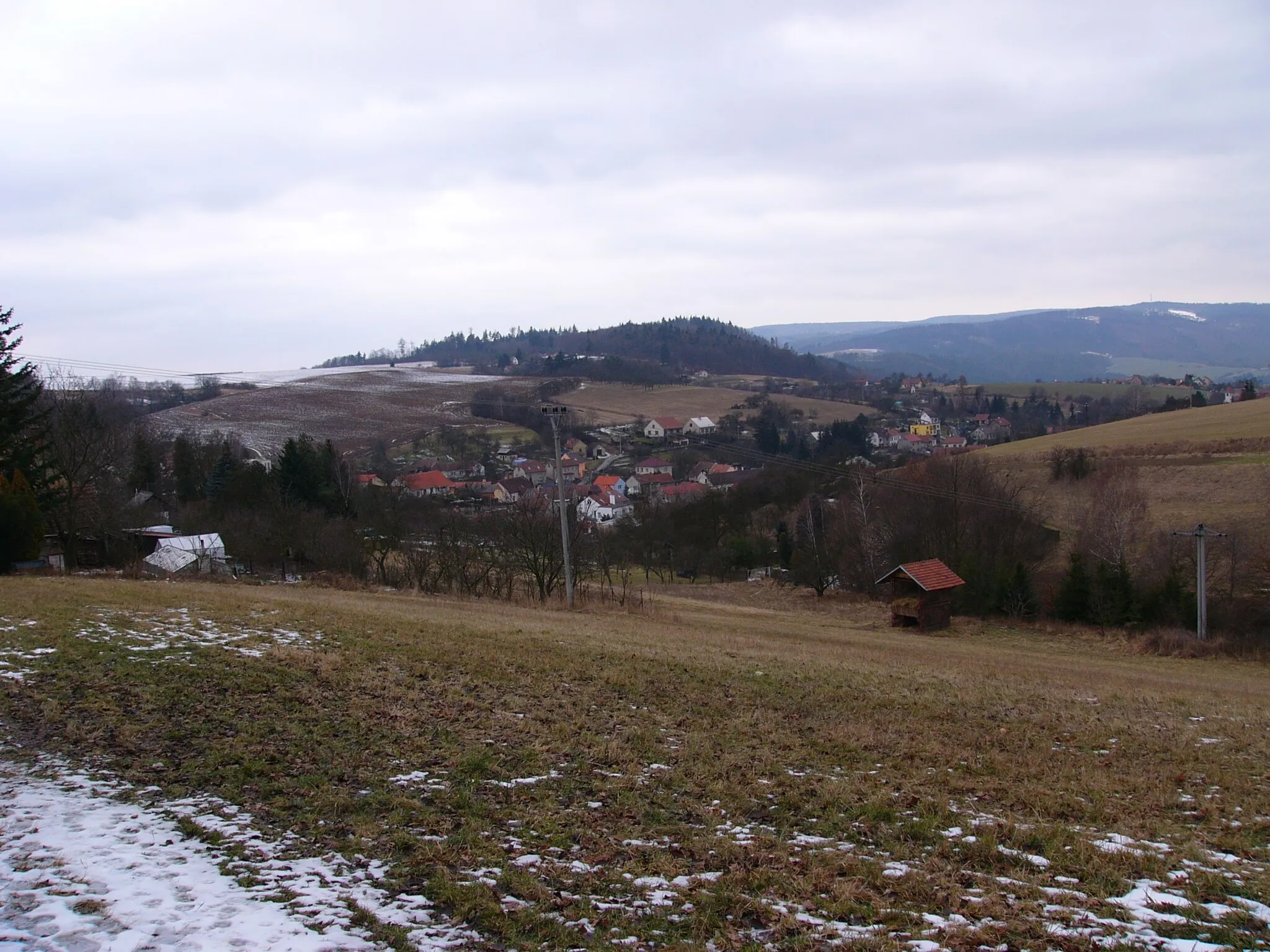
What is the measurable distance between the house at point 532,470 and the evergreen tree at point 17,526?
2291 inches

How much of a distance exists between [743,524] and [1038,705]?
184ft

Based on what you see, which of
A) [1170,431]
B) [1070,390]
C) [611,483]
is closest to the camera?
[1170,431]

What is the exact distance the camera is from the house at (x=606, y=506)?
80375 mm

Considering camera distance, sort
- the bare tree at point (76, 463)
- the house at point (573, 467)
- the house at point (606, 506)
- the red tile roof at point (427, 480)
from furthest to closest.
Answer: 1. the house at point (573, 467)
2. the house at point (606, 506)
3. the red tile roof at point (427, 480)
4. the bare tree at point (76, 463)

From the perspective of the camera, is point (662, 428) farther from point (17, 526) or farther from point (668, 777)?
point (668, 777)

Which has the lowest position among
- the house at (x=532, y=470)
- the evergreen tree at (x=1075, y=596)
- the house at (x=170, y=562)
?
the evergreen tree at (x=1075, y=596)

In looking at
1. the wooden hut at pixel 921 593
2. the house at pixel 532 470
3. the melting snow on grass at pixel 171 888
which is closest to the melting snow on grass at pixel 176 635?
the melting snow on grass at pixel 171 888

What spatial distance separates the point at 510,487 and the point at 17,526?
176 feet

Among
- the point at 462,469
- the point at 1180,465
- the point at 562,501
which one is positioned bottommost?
the point at 462,469

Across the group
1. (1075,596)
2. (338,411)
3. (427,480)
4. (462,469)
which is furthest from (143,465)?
(1075,596)

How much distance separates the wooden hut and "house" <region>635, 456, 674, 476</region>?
69.9m

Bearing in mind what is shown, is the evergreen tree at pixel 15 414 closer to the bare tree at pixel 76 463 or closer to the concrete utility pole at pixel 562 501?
the bare tree at pixel 76 463

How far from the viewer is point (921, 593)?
35906 millimetres

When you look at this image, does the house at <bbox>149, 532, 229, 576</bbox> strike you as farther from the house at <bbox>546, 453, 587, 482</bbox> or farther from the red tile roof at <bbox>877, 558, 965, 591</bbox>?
the house at <bbox>546, 453, 587, 482</bbox>
